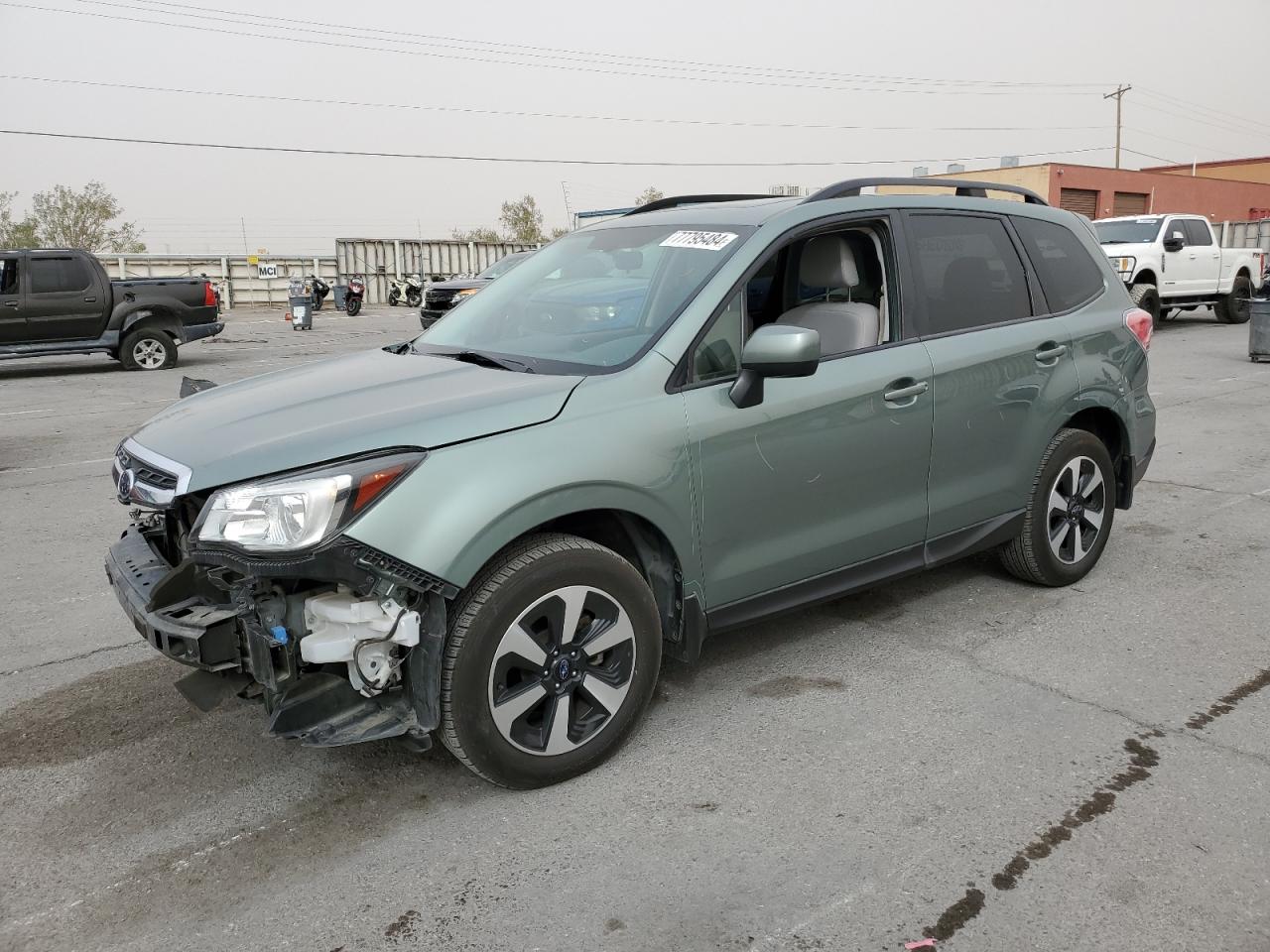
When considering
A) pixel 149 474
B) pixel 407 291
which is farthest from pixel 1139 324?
pixel 407 291

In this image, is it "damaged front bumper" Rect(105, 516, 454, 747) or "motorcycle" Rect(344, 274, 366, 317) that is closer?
"damaged front bumper" Rect(105, 516, 454, 747)

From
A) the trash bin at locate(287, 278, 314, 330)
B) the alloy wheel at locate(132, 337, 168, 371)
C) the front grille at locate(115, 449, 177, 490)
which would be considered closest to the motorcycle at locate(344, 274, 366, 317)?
the trash bin at locate(287, 278, 314, 330)

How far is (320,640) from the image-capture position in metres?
2.86

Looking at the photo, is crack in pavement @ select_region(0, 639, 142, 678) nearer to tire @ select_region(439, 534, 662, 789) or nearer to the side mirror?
tire @ select_region(439, 534, 662, 789)

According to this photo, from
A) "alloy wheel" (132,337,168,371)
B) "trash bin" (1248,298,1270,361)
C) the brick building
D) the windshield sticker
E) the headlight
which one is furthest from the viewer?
the brick building

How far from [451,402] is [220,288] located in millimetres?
35805

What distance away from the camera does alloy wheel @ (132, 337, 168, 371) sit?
53.7ft

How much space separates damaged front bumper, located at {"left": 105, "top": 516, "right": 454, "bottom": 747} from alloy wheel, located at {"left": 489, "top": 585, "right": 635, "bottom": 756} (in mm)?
242

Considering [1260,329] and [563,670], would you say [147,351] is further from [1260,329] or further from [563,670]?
[1260,329]

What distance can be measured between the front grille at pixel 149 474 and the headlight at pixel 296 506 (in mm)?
268

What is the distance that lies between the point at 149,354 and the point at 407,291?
19.9 metres

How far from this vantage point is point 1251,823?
299 cm

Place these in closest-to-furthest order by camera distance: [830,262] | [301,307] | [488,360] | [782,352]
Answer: [782,352] < [488,360] < [830,262] < [301,307]

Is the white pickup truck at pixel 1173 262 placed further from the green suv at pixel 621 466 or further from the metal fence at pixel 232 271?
the metal fence at pixel 232 271
